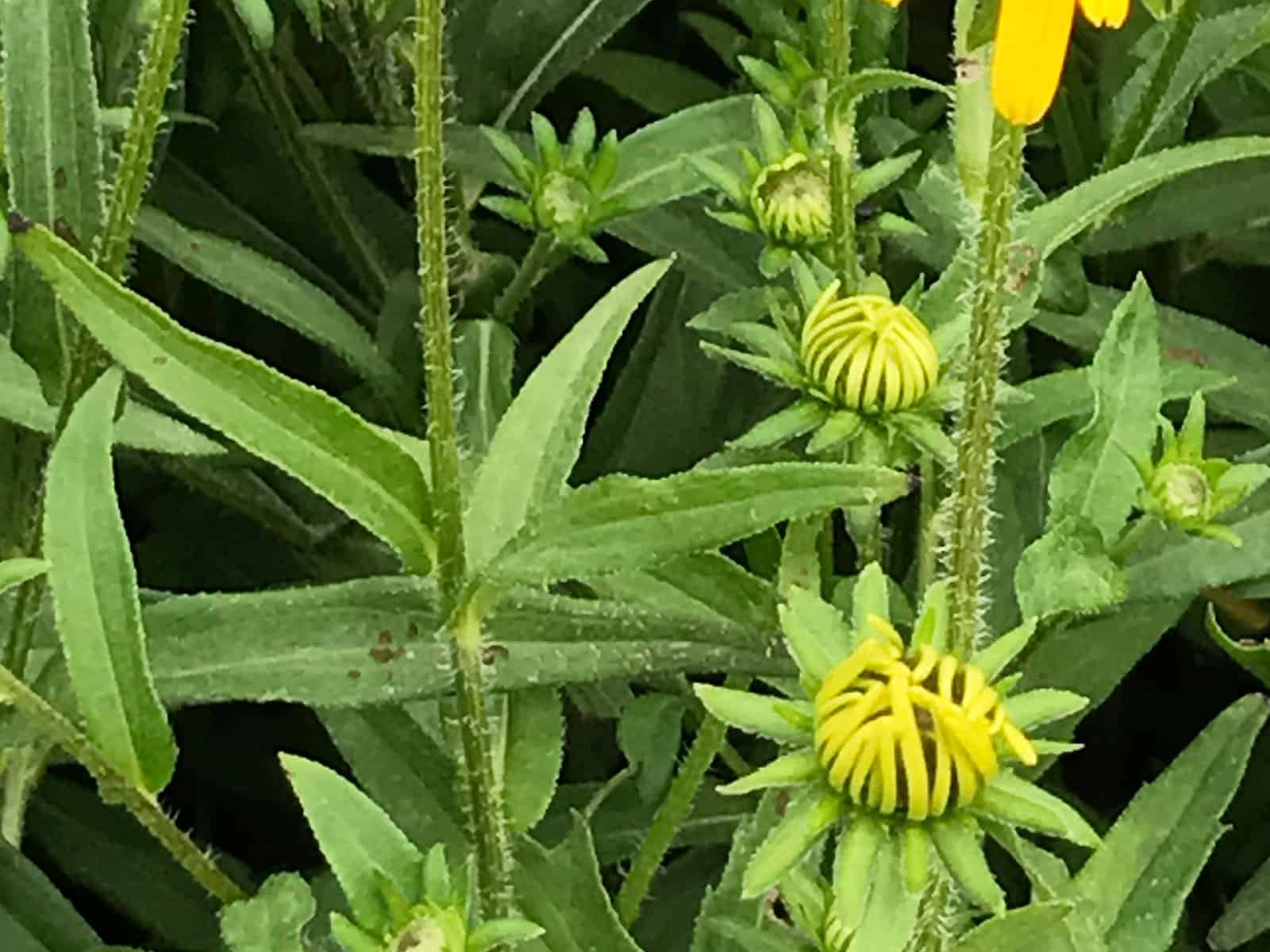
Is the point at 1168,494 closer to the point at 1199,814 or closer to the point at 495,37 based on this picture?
the point at 1199,814

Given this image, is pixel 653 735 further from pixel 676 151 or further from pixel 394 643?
pixel 676 151

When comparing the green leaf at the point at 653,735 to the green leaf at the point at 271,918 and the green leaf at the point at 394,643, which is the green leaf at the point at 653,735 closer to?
the green leaf at the point at 394,643

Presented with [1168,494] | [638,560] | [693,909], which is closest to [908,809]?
[638,560]

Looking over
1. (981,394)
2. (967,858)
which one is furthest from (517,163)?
(967,858)

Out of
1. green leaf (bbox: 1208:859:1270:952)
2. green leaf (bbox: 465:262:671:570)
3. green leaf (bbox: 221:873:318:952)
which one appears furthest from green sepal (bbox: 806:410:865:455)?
green leaf (bbox: 1208:859:1270:952)

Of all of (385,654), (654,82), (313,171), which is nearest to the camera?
(385,654)

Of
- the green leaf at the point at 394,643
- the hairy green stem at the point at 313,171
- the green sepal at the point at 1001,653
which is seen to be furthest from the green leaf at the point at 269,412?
the hairy green stem at the point at 313,171

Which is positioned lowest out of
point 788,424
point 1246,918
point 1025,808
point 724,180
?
point 1246,918

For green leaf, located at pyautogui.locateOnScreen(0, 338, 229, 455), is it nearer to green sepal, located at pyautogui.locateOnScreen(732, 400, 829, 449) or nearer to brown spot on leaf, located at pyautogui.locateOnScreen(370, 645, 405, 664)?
brown spot on leaf, located at pyautogui.locateOnScreen(370, 645, 405, 664)
